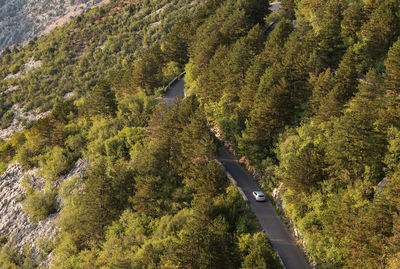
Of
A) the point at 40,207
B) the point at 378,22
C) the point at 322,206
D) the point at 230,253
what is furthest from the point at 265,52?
the point at 40,207

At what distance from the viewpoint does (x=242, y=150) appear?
46.2 metres

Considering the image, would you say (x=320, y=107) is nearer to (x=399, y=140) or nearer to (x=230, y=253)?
(x=399, y=140)

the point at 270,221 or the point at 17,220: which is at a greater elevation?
the point at 270,221

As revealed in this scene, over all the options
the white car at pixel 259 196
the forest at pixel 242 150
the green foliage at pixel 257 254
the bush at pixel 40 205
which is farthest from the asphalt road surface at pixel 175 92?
the green foliage at pixel 257 254

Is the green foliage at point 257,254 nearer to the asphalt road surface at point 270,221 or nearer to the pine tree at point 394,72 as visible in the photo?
the asphalt road surface at point 270,221

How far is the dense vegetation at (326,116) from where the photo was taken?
2752cm

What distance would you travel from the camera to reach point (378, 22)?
4734cm

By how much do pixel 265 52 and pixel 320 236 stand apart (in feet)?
106

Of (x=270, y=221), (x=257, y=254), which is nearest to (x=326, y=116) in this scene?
(x=270, y=221)

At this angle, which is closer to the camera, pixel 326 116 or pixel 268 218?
pixel 268 218

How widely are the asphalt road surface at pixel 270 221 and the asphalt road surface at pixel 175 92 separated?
25781 millimetres

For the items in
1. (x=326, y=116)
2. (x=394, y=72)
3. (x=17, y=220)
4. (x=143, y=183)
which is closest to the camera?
(x=394, y=72)

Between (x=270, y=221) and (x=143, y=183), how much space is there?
54.9ft

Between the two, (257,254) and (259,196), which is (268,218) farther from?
(257,254)
